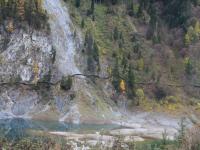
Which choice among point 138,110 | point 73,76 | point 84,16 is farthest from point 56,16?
point 138,110

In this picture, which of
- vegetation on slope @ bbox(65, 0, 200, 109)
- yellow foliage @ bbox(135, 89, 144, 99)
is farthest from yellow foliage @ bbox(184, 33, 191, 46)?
yellow foliage @ bbox(135, 89, 144, 99)

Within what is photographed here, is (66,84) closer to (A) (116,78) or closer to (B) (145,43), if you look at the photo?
(A) (116,78)

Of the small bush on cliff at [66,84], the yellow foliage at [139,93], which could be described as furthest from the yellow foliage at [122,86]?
the small bush on cliff at [66,84]

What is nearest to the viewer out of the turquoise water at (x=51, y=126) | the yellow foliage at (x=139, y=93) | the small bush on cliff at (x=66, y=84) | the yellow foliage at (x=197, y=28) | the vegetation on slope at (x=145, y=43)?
the turquoise water at (x=51, y=126)

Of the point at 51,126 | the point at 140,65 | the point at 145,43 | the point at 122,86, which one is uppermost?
the point at 145,43

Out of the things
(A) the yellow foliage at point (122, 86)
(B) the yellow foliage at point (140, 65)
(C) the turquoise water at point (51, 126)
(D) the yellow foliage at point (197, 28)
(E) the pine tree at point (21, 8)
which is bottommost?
(C) the turquoise water at point (51, 126)

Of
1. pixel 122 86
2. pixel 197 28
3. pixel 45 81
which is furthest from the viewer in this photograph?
pixel 197 28

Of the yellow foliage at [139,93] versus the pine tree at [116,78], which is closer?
the yellow foliage at [139,93]

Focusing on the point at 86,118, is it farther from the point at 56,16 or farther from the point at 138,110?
the point at 56,16

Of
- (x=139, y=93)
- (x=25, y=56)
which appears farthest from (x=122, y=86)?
(x=25, y=56)

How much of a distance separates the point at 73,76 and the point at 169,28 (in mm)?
28869

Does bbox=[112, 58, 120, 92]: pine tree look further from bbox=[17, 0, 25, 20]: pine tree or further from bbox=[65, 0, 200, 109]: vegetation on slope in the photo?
bbox=[17, 0, 25, 20]: pine tree

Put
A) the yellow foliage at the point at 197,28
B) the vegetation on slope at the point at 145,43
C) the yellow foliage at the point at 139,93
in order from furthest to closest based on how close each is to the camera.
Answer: the yellow foliage at the point at 197,28 < the vegetation on slope at the point at 145,43 < the yellow foliage at the point at 139,93

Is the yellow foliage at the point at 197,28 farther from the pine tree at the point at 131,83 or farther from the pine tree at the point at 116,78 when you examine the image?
the pine tree at the point at 116,78
